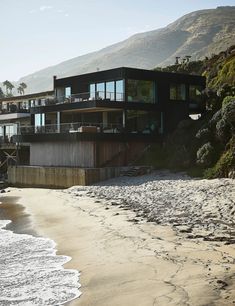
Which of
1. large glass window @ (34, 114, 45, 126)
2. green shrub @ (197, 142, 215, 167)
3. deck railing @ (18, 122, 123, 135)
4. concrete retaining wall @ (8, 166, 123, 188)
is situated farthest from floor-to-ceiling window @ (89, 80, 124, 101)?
green shrub @ (197, 142, 215, 167)

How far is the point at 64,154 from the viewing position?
134 ft

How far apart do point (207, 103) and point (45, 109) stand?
50.7ft

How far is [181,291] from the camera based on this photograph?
1012 centimetres

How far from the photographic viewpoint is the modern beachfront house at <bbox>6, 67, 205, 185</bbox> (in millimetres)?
39344

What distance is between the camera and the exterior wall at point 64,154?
3875cm

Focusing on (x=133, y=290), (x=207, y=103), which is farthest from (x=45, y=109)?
(x=133, y=290)

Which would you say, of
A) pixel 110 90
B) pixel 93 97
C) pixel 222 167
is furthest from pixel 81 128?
pixel 222 167

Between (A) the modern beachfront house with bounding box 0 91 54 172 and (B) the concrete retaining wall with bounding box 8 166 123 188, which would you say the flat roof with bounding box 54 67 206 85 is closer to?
(A) the modern beachfront house with bounding box 0 91 54 172

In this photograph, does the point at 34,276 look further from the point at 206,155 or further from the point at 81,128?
the point at 81,128

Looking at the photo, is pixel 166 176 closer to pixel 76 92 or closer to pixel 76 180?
pixel 76 180

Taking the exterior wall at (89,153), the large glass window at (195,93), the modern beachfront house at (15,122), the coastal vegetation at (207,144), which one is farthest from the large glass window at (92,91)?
the large glass window at (195,93)

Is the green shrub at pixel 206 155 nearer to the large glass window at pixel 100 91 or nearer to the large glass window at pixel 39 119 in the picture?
the large glass window at pixel 100 91

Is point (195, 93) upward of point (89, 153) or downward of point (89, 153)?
upward

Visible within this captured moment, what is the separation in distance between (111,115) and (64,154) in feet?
19.5
